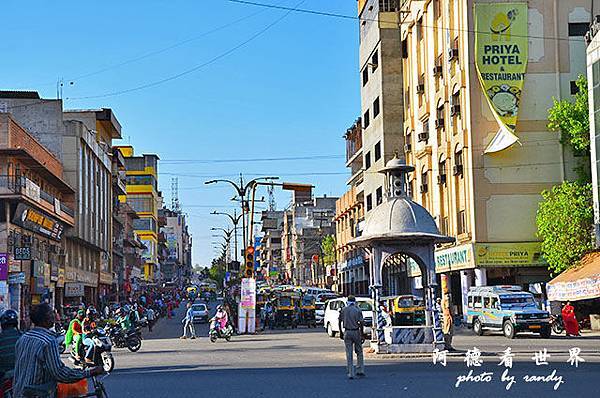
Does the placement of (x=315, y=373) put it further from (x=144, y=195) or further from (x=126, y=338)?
(x=144, y=195)

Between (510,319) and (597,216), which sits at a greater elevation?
(597,216)

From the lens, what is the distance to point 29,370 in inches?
367

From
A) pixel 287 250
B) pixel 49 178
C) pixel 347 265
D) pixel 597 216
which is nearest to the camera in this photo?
pixel 597 216

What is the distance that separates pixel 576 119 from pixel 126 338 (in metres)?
25.2

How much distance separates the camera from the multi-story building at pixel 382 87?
69562mm

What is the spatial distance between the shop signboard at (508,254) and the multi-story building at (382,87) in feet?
60.9

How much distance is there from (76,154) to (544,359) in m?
51.1

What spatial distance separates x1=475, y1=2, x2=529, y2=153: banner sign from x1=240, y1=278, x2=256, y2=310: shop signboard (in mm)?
14859

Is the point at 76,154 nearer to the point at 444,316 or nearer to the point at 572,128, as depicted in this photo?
the point at 572,128

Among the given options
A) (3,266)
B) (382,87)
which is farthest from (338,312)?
(382,87)

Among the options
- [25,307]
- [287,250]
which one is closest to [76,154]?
[25,307]

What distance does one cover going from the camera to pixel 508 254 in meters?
50.2

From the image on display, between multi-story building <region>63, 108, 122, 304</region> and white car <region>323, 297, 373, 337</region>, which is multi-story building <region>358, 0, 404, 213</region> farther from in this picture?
white car <region>323, 297, 373, 337</region>

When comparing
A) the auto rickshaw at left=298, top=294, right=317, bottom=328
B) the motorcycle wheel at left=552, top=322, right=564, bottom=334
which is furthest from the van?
the auto rickshaw at left=298, top=294, right=317, bottom=328
